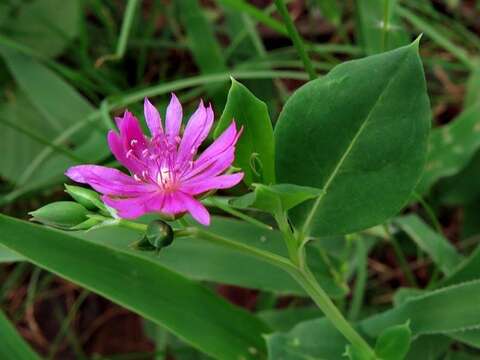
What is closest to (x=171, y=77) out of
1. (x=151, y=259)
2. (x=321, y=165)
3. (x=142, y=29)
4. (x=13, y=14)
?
(x=142, y=29)

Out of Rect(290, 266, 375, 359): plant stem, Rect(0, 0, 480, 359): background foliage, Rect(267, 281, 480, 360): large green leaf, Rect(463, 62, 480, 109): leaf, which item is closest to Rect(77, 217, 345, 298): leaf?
Rect(0, 0, 480, 359): background foliage

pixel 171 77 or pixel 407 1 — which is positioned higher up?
pixel 171 77

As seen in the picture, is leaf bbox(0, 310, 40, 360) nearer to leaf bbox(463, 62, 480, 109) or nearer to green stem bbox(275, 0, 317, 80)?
green stem bbox(275, 0, 317, 80)

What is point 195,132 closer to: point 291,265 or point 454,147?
point 291,265

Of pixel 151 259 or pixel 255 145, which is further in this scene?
pixel 151 259

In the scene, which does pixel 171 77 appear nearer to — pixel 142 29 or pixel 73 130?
pixel 142 29

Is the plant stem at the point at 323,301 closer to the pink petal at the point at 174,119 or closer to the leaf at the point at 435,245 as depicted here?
the pink petal at the point at 174,119
